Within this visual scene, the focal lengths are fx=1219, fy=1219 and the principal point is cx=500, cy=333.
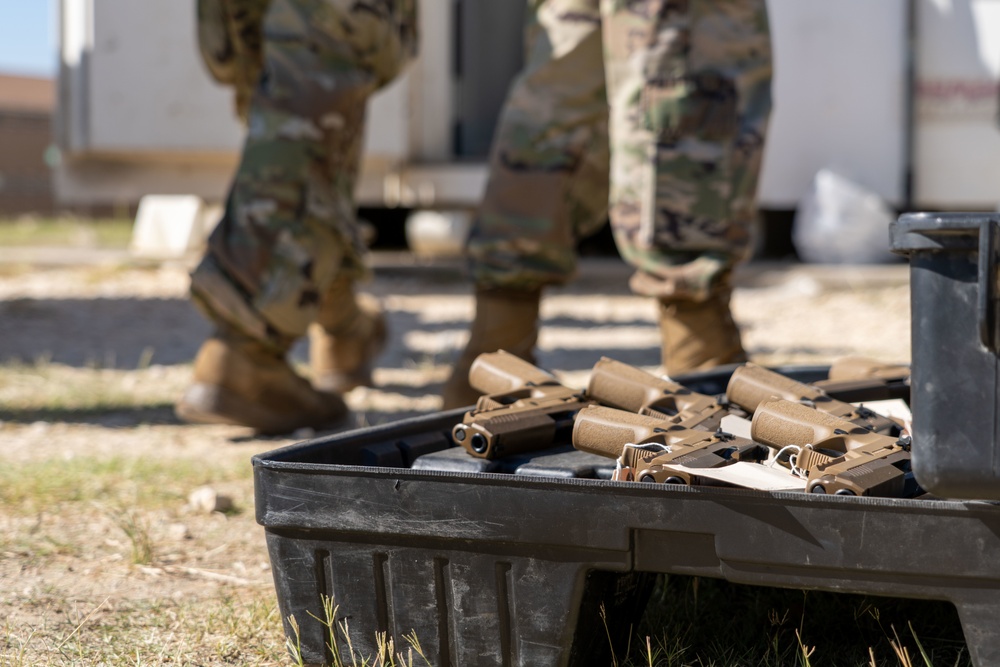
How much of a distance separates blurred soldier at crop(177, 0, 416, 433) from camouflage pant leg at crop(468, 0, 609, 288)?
11.1 inches

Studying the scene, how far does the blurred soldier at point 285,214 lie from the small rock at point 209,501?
0.37 meters

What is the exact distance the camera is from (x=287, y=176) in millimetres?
2127

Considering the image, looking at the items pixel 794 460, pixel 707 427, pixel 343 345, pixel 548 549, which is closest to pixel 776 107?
pixel 343 345

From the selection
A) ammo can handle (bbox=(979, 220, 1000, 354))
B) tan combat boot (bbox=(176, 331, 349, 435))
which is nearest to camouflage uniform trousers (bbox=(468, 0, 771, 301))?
tan combat boot (bbox=(176, 331, 349, 435))

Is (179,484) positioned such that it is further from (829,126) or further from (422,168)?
(829,126)

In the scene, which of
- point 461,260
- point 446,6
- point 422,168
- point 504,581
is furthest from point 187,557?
point 461,260

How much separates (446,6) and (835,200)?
1.75m

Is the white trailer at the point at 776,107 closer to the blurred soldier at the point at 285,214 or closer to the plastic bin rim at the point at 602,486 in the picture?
the blurred soldier at the point at 285,214

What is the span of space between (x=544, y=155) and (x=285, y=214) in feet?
1.52

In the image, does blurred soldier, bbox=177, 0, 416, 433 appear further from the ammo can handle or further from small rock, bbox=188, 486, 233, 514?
the ammo can handle

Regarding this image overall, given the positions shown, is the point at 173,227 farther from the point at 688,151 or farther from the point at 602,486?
the point at 602,486

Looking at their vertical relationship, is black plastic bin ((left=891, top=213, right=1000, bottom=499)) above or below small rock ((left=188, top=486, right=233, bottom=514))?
above

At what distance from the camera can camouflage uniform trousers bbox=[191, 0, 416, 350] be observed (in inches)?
82.8

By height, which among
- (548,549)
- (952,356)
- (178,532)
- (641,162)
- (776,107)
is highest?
(776,107)
